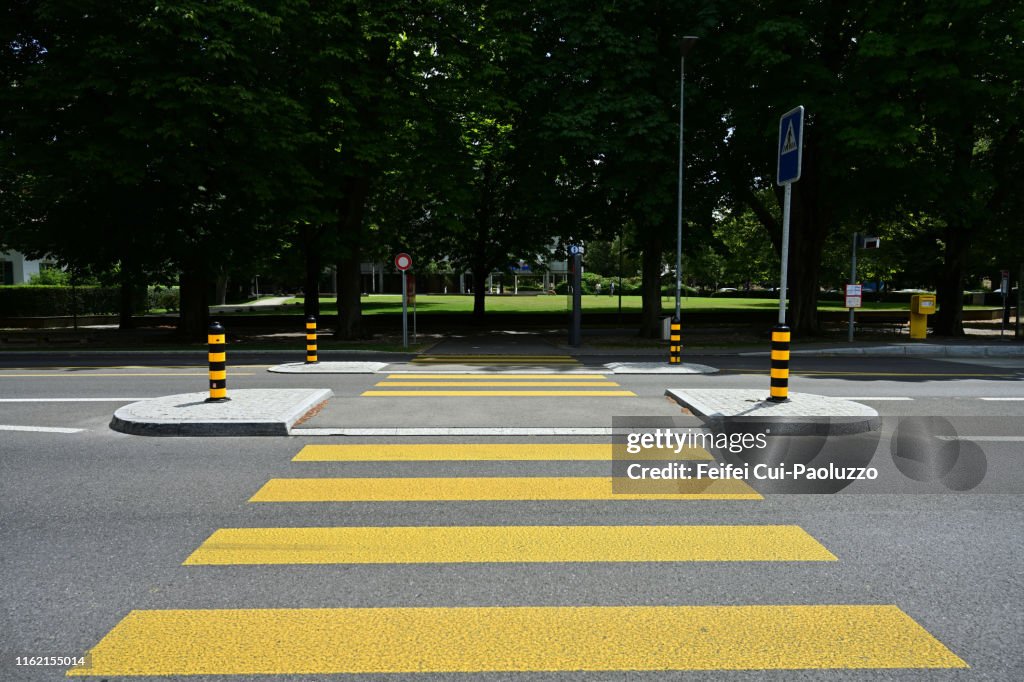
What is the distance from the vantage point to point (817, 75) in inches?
820

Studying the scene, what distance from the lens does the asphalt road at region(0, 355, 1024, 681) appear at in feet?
10.5

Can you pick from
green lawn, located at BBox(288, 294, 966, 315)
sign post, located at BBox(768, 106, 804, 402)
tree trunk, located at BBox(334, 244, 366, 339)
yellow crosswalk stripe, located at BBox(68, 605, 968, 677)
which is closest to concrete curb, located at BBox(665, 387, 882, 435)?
sign post, located at BBox(768, 106, 804, 402)

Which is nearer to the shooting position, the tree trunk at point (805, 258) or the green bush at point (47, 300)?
the tree trunk at point (805, 258)

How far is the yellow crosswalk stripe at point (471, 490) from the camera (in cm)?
546

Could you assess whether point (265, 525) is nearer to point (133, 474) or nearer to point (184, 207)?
point (133, 474)

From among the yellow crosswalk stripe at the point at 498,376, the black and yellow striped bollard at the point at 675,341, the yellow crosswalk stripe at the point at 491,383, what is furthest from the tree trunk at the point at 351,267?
the black and yellow striped bollard at the point at 675,341

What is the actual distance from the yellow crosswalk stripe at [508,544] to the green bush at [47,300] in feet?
120

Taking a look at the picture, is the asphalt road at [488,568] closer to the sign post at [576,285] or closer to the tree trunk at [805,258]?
the sign post at [576,285]

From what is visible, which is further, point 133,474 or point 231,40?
point 231,40

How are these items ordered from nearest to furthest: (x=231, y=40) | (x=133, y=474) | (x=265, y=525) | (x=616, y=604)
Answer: (x=616, y=604), (x=265, y=525), (x=133, y=474), (x=231, y=40)

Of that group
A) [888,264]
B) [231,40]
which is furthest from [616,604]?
[888,264]

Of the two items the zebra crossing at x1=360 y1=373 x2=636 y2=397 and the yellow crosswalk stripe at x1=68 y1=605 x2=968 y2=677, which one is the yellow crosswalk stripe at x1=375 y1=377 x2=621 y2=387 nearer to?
the zebra crossing at x1=360 y1=373 x2=636 y2=397

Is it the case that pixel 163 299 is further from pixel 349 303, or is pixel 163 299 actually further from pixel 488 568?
pixel 488 568

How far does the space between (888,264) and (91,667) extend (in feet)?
155
